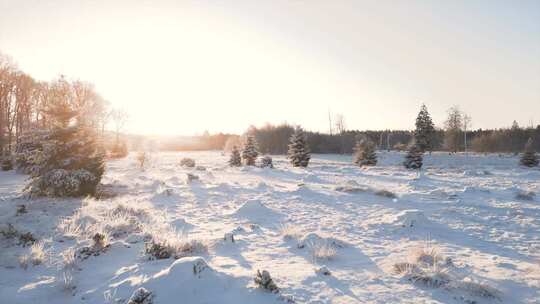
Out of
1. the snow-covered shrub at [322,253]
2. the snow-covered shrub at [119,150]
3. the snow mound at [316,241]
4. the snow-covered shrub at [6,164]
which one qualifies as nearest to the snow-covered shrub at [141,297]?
the snow-covered shrub at [322,253]

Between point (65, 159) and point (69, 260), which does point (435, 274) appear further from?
point (65, 159)

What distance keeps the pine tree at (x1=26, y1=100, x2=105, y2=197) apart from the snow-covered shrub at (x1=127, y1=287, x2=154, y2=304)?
8735mm

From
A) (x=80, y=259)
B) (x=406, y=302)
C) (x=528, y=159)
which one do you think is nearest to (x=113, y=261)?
(x=80, y=259)

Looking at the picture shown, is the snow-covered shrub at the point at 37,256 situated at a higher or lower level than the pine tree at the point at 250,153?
lower

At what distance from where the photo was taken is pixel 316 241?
5957mm

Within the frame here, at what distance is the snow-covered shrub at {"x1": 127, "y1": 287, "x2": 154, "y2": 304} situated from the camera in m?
3.38

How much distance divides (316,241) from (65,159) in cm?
1011

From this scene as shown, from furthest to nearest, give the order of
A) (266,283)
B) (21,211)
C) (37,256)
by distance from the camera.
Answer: (21,211) → (37,256) → (266,283)

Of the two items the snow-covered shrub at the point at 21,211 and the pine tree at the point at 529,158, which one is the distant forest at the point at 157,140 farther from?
the pine tree at the point at 529,158

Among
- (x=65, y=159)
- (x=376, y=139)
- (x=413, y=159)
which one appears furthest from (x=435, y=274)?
(x=376, y=139)

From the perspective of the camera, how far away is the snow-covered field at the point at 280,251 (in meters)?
3.84

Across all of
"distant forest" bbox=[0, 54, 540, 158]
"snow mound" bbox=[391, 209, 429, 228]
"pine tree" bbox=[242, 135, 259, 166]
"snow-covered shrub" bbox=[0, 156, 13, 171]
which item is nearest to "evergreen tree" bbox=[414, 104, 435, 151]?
"distant forest" bbox=[0, 54, 540, 158]

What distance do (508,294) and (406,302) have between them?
1.53m

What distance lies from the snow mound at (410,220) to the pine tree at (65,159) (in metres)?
10.9
